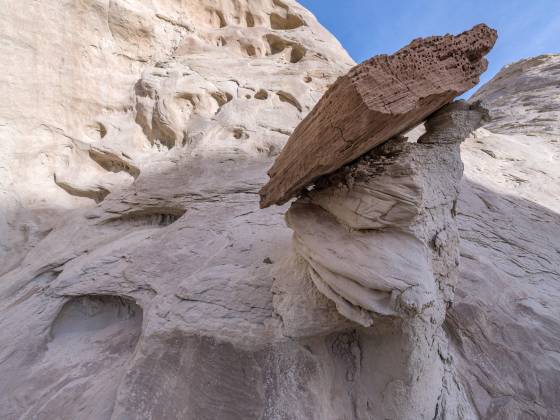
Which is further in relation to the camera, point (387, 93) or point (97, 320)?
point (97, 320)

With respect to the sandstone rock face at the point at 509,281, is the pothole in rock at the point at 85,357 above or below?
below

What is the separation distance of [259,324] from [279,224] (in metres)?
1.05

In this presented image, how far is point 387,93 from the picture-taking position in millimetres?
1056

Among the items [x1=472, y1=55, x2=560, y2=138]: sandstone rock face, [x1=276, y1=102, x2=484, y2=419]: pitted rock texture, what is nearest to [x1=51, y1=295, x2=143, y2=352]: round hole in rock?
[x1=276, y1=102, x2=484, y2=419]: pitted rock texture

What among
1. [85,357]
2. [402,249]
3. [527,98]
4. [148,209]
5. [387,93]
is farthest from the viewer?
[527,98]

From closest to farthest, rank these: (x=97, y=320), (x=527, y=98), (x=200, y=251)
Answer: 1. (x=97, y=320)
2. (x=200, y=251)
3. (x=527, y=98)

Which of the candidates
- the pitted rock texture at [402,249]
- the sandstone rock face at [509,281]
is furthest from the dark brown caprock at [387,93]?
the sandstone rock face at [509,281]

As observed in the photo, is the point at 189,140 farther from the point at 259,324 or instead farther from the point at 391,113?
the point at 391,113

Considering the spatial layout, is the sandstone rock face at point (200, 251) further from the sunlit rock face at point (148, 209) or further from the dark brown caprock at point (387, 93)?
the dark brown caprock at point (387, 93)

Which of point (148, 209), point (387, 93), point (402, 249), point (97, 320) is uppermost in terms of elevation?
point (387, 93)

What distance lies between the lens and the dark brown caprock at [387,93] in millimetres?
1047

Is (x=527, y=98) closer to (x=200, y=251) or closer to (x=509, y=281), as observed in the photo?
(x=509, y=281)

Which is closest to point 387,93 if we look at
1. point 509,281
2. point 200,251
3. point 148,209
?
point 200,251

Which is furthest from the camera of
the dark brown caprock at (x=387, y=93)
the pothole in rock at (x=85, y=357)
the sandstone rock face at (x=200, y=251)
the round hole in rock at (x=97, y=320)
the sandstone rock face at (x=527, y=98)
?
the sandstone rock face at (x=527, y=98)
